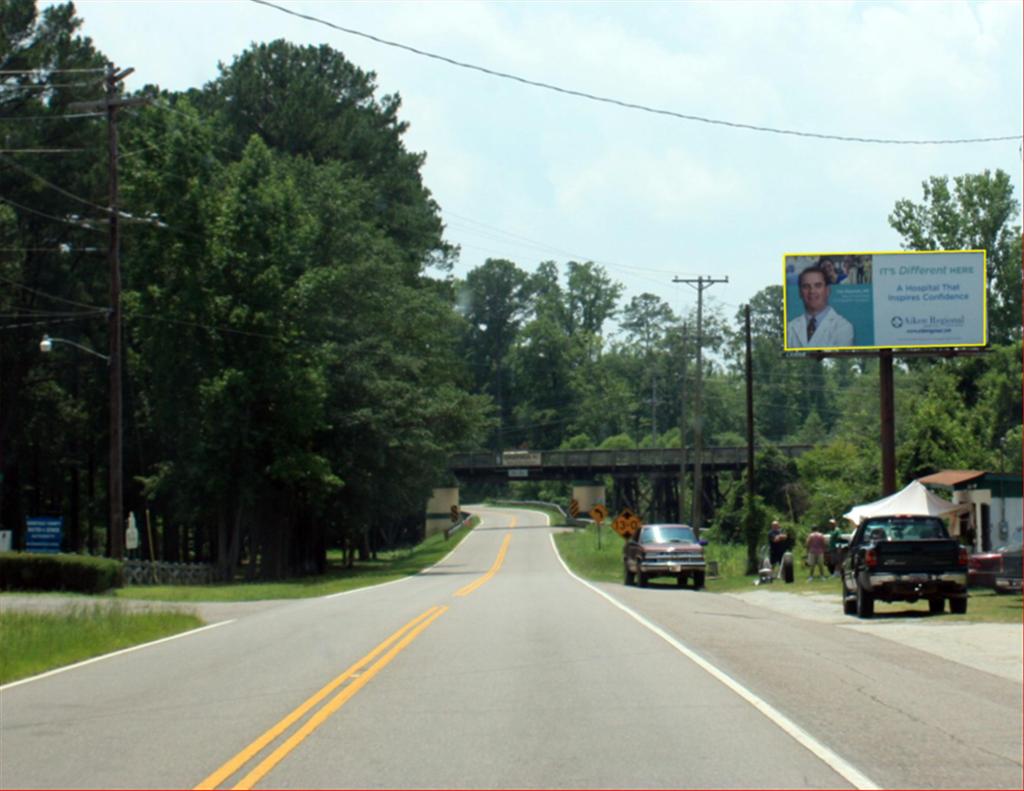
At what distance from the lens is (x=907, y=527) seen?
90.1ft

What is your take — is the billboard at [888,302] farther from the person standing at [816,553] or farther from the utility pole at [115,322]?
the utility pole at [115,322]

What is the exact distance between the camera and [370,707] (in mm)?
12867

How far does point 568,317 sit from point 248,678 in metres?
154

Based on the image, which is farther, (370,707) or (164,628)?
(164,628)

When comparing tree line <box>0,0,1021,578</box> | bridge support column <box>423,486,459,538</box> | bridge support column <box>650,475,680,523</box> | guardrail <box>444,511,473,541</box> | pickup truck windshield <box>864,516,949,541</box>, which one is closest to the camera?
pickup truck windshield <box>864,516,949,541</box>

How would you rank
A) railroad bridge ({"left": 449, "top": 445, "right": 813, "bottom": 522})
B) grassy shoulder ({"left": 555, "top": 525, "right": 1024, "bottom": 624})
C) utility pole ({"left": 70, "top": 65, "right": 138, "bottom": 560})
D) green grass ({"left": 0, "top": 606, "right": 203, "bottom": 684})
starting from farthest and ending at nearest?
1. railroad bridge ({"left": 449, "top": 445, "right": 813, "bottom": 522})
2. utility pole ({"left": 70, "top": 65, "right": 138, "bottom": 560})
3. grassy shoulder ({"left": 555, "top": 525, "right": 1024, "bottom": 624})
4. green grass ({"left": 0, "top": 606, "right": 203, "bottom": 684})

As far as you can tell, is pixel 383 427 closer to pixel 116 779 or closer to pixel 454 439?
pixel 454 439

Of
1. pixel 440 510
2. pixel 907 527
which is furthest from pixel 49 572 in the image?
pixel 440 510

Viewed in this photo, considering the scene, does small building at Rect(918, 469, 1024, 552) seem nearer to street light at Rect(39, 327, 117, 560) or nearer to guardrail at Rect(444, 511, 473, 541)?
street light at Rect(39, 327, 117, 560)

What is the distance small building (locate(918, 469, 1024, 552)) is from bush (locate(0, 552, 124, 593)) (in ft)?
73.3

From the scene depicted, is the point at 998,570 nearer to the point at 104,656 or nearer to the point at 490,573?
the point at 104,656

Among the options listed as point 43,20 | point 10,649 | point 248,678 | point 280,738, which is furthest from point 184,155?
point 280,738

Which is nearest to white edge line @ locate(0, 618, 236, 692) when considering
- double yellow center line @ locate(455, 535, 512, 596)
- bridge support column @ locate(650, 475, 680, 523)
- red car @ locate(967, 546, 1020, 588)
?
double yellow center line @ locate(455, 535, 512, 596)

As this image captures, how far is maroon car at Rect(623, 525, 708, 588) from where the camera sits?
40.8m
